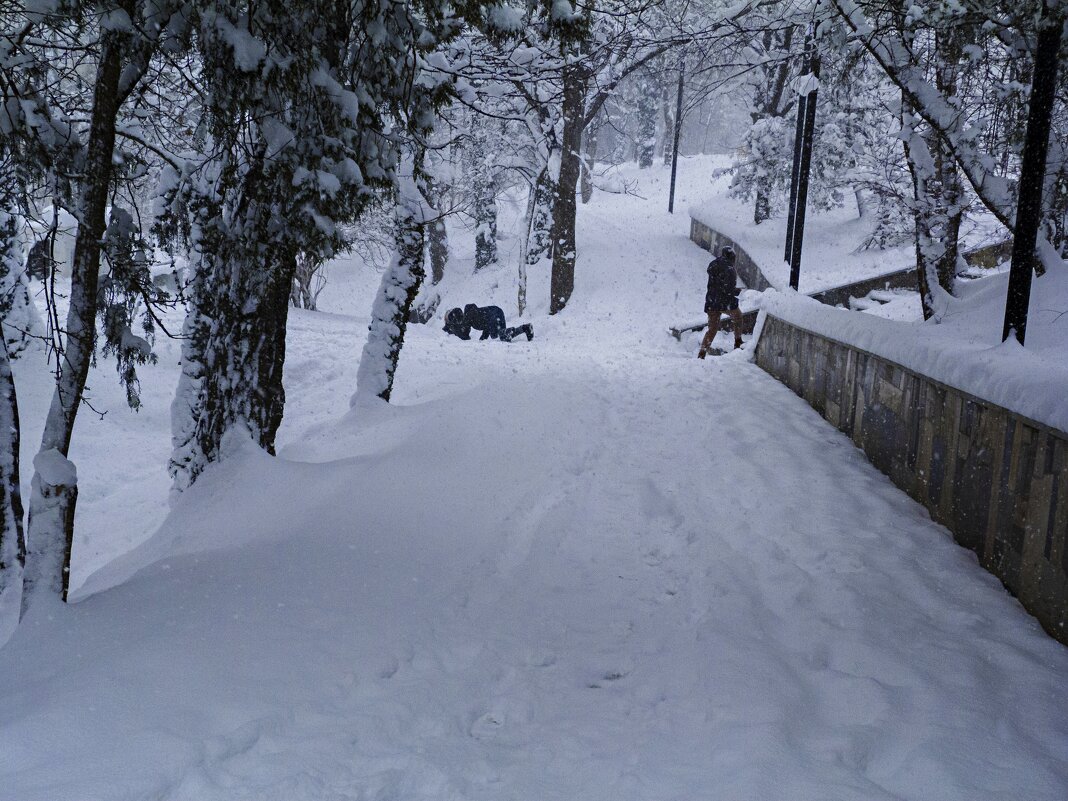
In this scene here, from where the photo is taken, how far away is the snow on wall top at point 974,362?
15.2 feet

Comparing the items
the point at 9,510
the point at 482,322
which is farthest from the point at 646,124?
the point at 9,510

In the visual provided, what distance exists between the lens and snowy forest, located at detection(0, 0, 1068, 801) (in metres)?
3.60

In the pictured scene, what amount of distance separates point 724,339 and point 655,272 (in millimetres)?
9316

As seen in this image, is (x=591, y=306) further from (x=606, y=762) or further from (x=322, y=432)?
(x=606, y=762)

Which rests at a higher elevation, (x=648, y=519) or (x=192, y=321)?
(x=192, y=321)

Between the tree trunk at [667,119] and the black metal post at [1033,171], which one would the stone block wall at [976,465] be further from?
the tree trunk at [667,119]

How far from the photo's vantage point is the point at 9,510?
5539mm

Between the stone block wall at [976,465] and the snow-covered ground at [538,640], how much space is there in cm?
18

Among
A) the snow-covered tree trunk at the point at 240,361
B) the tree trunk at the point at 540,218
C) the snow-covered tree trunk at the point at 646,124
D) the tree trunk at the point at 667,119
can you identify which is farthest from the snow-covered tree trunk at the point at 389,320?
the snow-covered tree trunk at the point at 646,124

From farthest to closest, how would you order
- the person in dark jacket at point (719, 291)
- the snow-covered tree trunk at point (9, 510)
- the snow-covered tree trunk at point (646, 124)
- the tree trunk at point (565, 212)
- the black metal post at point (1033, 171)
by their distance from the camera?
Result: the snow-covered tree trunk at point (646, 124) → the tree trunk at point (565, 212) → the person in dark jacket at point (719, 291) → the black metal post at point (1033, 171) → the snow-covered tree trunk at point (9, 510)

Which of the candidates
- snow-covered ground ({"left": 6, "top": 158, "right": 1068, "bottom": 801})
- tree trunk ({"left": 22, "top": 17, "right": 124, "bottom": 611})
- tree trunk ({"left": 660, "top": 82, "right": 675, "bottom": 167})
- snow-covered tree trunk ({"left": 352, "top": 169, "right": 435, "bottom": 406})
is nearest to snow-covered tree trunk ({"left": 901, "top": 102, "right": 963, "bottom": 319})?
snow-covered ground ({"left": 6, "top": 158, "right": 1068, "bottom": 801})

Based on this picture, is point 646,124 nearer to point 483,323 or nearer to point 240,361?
point 483,323

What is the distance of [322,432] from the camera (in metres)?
10.0

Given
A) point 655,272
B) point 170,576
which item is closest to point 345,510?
point 170,576
